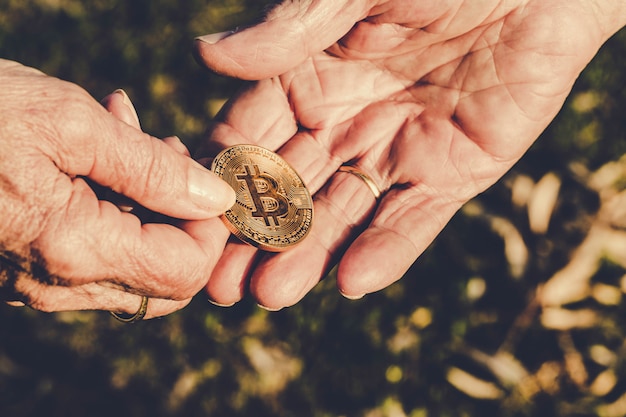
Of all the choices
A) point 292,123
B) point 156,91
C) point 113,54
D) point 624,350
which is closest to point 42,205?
point 292,123

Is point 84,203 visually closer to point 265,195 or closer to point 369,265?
point 265,195

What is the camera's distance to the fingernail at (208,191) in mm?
2723

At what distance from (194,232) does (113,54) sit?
3065 mm

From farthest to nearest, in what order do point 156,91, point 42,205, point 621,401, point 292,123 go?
point 156,91, point 621,401, point 292,123, point 42,205

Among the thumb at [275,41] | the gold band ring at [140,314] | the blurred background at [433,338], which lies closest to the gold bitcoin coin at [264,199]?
the thumb at [275,41]

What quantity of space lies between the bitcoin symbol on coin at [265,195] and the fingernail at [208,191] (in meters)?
0.35

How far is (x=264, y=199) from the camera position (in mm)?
3225

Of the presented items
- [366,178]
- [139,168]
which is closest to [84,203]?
[139,168]

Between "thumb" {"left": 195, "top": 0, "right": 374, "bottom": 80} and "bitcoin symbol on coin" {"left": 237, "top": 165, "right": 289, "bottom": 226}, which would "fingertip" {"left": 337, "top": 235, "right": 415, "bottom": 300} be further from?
"thumb" {"left": 195, "top": 0, "right": 374, "bottom": 80}

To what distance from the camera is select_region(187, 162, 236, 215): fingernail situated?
2.72 meters

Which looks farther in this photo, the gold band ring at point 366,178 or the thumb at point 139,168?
the gold band ring at point 366,178

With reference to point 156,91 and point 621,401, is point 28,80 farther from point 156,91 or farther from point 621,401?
point 621,401

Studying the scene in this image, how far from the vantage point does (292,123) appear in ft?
11.9

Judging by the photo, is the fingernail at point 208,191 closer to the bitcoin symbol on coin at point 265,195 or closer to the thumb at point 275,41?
the bitcoin symbol on coin at point 265,195
